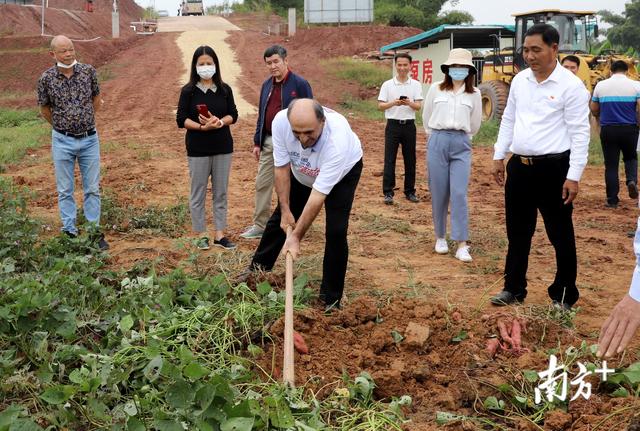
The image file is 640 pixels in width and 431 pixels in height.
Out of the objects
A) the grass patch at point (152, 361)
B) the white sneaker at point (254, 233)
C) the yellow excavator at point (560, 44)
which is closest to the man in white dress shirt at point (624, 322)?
the grass patch at point (152, 361)

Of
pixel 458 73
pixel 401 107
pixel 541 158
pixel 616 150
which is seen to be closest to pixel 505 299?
pixel 541 158

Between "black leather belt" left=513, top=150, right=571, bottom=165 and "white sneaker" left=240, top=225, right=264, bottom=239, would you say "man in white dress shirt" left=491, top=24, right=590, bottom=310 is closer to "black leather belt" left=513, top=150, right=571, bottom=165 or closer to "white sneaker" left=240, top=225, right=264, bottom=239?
"black leather belt" left=513, top=150, right=571, bottom=165

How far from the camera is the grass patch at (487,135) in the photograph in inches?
542

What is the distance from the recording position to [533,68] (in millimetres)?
4609

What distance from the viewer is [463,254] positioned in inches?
247

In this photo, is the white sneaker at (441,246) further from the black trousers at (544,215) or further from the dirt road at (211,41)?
the dirt road at (211,41)

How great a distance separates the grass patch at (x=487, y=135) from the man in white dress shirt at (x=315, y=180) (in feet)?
30.2

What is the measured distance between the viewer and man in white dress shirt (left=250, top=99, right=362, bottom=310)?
430 cm

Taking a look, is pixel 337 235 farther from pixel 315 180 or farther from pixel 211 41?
pixel 211 41

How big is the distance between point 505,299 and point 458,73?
2.07 m

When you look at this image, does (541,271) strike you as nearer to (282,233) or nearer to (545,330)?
(545,330)

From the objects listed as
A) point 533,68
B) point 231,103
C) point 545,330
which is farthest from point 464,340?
point 231,103

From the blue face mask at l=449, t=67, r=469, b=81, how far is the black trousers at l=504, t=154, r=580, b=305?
5.09 ft

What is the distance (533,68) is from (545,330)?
158cm
